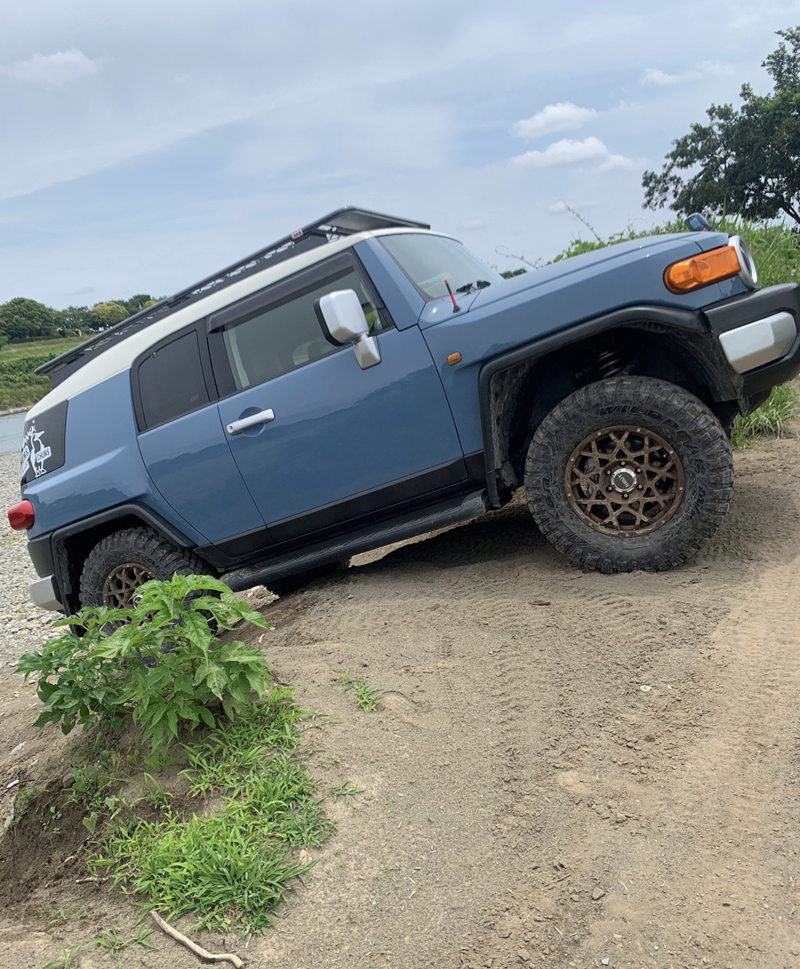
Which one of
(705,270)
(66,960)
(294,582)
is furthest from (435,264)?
(66,960)

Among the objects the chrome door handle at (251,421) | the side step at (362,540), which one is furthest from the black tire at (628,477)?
the chrome door handle at (251,421)

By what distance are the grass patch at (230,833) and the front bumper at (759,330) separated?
2520 mm

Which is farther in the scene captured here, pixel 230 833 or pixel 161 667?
pixel 161 667

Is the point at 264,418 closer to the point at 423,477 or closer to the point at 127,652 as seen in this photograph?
the point at 423,477

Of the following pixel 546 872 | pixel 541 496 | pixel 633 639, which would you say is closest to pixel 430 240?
pixel 541 496

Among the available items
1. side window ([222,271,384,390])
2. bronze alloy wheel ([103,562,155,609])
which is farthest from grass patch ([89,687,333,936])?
bronze alloy wheel ([103,562,155,609])

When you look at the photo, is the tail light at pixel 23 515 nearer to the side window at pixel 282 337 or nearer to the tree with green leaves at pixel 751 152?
the side window at pixel 282 337

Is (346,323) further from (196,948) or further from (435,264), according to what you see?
(196,948)

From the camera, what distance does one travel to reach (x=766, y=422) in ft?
20.9

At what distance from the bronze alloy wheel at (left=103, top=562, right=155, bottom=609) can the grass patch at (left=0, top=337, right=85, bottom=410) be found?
196ft

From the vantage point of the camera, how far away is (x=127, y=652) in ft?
10.0

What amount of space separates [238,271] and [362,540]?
179cm

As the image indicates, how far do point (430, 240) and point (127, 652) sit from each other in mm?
3101

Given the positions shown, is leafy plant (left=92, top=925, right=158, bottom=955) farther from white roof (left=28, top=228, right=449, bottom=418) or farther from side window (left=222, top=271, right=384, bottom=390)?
white roof (left=28, top=228, right=449, bottom=418)
